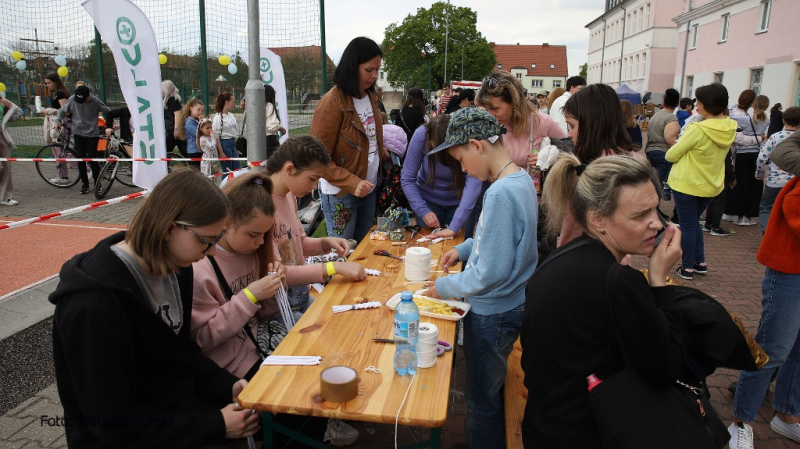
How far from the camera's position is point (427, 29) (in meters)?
53.9

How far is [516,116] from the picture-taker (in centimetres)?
391

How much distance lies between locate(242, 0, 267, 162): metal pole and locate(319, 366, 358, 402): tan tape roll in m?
3.17

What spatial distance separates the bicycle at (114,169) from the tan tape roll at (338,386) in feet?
25.0

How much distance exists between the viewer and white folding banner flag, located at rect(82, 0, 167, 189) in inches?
195

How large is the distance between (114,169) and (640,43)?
4637 cm

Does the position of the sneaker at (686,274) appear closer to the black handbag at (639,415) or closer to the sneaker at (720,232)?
the sneaker at (720,232)

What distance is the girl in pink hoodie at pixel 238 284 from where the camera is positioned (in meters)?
2.24

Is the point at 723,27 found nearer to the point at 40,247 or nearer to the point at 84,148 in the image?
the point at 84,148

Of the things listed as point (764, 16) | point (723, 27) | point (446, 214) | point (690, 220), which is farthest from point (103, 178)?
point (723, 27)

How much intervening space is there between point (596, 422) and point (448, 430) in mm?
1574

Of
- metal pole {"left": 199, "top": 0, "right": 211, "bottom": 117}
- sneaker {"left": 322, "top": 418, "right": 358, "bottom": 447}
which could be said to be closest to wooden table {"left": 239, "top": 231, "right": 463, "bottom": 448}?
sneaker {"left": 322, "top": 418, "right": 358, "bottom": 447}

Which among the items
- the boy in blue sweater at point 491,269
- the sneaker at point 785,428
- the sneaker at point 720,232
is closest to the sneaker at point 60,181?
the boy in blue sweater at point 491,269

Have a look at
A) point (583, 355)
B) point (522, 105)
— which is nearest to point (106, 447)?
point (583, 355)

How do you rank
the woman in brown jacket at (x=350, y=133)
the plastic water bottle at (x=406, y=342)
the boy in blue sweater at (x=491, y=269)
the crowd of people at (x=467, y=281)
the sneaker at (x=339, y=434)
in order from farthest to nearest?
the woman in brown jacket at (x=350, y=133) < the sneaker at (x=339, y=434) < the boy in blue sweater at (x=491, y=269) < the plastic water bottle at (x=406, y=342) < the crowd of people at (x=467, y=281)
